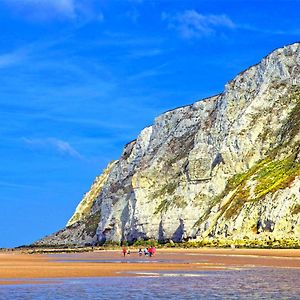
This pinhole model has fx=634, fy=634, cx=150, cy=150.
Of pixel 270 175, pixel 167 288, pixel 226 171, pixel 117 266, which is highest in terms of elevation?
pixel 226 171

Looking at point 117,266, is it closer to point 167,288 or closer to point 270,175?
point 167,288

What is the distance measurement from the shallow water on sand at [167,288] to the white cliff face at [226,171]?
4782cm

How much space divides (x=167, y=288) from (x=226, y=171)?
8398cm

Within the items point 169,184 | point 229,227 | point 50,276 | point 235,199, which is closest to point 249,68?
point 169,184

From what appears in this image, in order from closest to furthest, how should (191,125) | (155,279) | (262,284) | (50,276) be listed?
(262,284) → (155,279) → (50,276) → (191,125)

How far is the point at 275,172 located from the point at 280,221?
51.0 ft

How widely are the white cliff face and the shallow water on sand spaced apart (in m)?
47.8

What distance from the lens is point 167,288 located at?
79.4 ft

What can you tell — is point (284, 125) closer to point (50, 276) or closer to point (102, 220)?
point (102, 220)

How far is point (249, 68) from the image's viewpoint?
11769 centimetres

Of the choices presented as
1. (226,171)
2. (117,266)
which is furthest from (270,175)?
(117,266)

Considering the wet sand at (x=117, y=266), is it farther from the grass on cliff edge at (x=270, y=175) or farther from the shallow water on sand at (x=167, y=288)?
the grass on cliff edge at (x=270, y=175)

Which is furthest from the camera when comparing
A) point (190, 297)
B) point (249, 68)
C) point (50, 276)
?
point (249, 68)

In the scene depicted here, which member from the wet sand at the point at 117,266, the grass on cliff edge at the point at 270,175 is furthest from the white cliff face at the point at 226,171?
the wet sand at the point at 117,266
